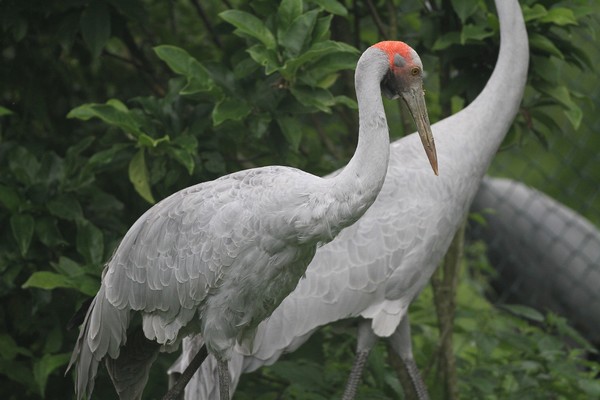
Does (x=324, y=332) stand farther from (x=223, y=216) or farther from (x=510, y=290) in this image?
(x=510, y=290)

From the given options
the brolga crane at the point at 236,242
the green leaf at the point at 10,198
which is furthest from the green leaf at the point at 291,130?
the green leaf at the point at 10,198

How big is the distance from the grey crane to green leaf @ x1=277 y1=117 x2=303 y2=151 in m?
2.76

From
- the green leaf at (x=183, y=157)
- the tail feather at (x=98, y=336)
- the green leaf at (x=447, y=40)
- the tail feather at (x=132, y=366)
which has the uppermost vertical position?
the green leaf at (x=447, y=40)

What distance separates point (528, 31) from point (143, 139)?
1397mm

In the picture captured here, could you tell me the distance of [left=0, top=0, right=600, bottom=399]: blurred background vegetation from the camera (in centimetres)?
370

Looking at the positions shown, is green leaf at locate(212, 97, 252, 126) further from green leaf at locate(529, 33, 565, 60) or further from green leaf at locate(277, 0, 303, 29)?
green leaf at locate(529, 33, 565, 60)

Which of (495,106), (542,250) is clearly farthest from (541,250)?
(495,106)

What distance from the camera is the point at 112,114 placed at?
368cm

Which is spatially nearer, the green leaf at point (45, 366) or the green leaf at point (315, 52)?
the green leaf at point (315, 52)

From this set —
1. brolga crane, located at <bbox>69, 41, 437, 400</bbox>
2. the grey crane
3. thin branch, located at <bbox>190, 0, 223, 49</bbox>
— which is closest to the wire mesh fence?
the grey crane

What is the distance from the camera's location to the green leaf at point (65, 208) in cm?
392

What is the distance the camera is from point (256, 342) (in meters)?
3.75

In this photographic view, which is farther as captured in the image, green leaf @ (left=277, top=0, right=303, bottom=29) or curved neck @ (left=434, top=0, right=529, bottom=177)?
curved neck @ (left=434, top=0, right=529, bottom=177)

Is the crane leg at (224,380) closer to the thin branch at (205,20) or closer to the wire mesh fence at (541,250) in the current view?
the thin branch at (205,20)
